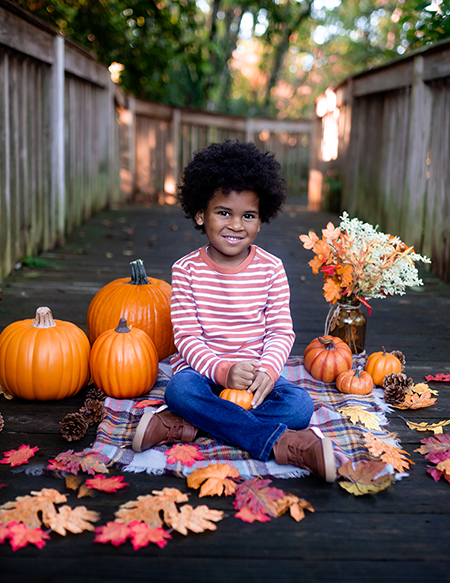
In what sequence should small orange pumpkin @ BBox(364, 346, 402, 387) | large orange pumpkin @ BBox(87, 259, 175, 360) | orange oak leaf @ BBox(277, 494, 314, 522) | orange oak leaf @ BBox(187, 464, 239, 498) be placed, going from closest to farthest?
orange oak leaf @ BBox(277, 494, 314, 522), orange oak leaf @ BBox(187, 464, 239, 498), small orange pumpkin @ BBox(364, 346, 402, 387), large orange pumpkin @ BBox(87, 259, 175, 360)

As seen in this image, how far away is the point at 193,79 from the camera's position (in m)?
12.9

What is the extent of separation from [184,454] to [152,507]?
39 centimetres

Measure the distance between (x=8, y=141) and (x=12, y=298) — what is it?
1.36 meters

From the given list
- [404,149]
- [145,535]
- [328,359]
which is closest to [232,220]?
[328,359]

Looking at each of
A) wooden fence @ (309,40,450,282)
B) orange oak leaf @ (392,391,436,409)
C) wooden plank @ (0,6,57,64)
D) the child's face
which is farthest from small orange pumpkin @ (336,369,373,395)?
wooden plank @ (0,6,57,64)

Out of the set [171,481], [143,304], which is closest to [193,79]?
[143,304]

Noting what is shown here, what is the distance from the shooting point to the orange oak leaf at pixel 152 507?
1.74 m

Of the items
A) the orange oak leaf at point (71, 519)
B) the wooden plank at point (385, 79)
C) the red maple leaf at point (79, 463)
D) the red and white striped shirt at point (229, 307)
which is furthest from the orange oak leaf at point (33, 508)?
the wooden plank at point (385, 79)

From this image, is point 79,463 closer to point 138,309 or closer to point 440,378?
point 138,309

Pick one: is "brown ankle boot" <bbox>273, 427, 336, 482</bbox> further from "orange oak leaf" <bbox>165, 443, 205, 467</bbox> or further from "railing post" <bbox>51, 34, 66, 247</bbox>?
"railing post" <bbox>51, 34, 66, 247</bbox>

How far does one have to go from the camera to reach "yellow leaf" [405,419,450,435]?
7.98ft

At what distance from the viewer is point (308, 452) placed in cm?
207

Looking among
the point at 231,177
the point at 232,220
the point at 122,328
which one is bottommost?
the point at 122,328

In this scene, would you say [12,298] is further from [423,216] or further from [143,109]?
[143,109]
